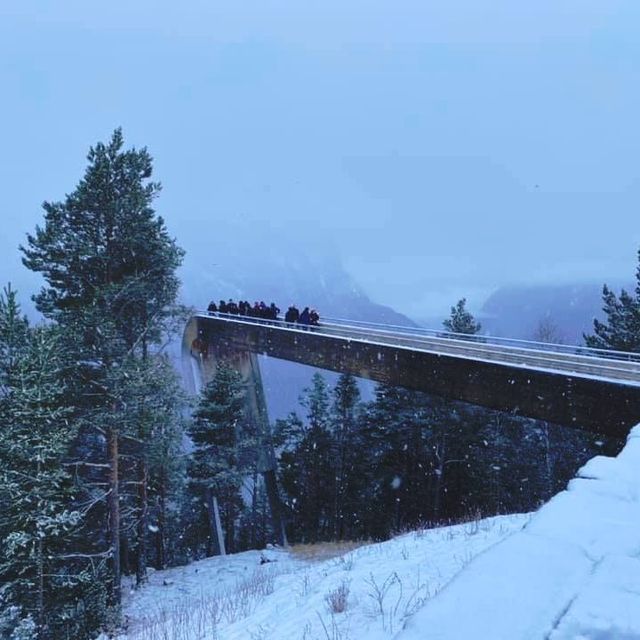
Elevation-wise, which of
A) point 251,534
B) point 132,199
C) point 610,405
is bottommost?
point 251,534

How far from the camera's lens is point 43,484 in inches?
414

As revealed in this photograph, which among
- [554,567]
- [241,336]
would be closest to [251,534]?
[241,336]

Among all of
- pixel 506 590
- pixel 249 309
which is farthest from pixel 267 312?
pixel 506 590

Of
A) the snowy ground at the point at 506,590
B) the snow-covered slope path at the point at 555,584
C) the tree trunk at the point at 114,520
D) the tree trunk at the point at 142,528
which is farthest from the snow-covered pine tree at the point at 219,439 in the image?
the snow-covered slope path at the point at 555,584

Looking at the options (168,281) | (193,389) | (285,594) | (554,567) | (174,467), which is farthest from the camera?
(193,389)

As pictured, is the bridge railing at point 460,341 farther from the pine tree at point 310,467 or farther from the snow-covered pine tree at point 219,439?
the pine tree at point 310,467

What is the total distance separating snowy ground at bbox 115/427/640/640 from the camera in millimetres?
1816

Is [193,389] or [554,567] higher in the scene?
[554,567]

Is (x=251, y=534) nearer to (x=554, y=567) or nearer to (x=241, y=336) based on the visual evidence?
(x=241, y=336)

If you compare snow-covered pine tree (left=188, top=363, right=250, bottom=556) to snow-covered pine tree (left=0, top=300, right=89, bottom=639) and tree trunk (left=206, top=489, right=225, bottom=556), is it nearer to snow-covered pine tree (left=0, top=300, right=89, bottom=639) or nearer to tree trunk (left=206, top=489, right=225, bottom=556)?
tree trunk (left=206, top=489, right=225, bottom=556)

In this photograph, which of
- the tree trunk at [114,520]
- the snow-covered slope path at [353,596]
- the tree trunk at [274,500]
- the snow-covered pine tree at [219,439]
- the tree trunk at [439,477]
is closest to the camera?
the snow-covered slope path at [353,596]

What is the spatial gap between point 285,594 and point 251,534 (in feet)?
104

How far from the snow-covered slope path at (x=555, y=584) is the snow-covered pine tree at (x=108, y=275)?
11.7 metres

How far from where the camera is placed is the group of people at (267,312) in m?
21.0
